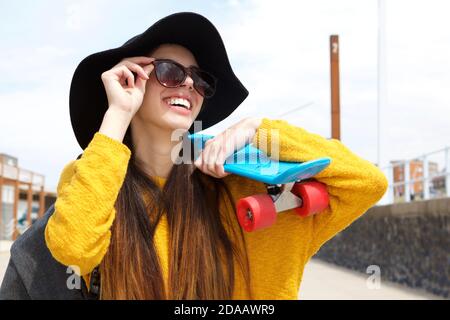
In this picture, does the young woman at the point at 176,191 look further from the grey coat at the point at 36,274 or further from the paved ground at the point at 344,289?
the paved ground at the point at 344,289

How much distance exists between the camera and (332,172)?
1.52m

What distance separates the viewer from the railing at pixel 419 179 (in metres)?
7.79

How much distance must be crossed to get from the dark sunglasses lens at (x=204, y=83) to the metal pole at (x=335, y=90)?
12551mm

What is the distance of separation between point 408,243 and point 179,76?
7713 millimetres

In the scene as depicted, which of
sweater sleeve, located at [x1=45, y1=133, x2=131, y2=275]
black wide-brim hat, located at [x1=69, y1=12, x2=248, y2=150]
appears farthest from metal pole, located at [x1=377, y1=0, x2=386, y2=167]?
sweater sleeve, located at [x1=45, y1=133, x2=131, y2=275]

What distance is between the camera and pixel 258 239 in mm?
1599

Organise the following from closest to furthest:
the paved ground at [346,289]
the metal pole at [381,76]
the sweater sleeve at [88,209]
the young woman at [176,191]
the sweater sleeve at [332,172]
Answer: the sweater sleeve at [88,209]
the young woman at [176,191]
the sweater sleeve at [332,172]
the paved ground at [346,289]
the metal pole at [381,76]

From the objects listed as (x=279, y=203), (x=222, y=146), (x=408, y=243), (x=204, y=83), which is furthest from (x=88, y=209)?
(x=408, y=243)

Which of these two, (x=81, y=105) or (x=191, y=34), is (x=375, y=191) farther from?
(x=81, y=105)

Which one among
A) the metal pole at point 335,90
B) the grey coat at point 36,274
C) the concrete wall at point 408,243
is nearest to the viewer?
the grey coat at point 36,274

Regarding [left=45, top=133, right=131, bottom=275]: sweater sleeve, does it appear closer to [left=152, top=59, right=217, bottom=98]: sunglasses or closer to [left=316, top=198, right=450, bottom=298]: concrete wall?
[left=152, top=59, right=217, bottom=98]: sunglasses

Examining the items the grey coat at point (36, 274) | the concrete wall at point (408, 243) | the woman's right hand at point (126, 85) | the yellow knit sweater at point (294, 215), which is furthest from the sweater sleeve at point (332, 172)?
the concrete wall at point (408, 243)

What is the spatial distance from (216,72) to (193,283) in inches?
30.4
